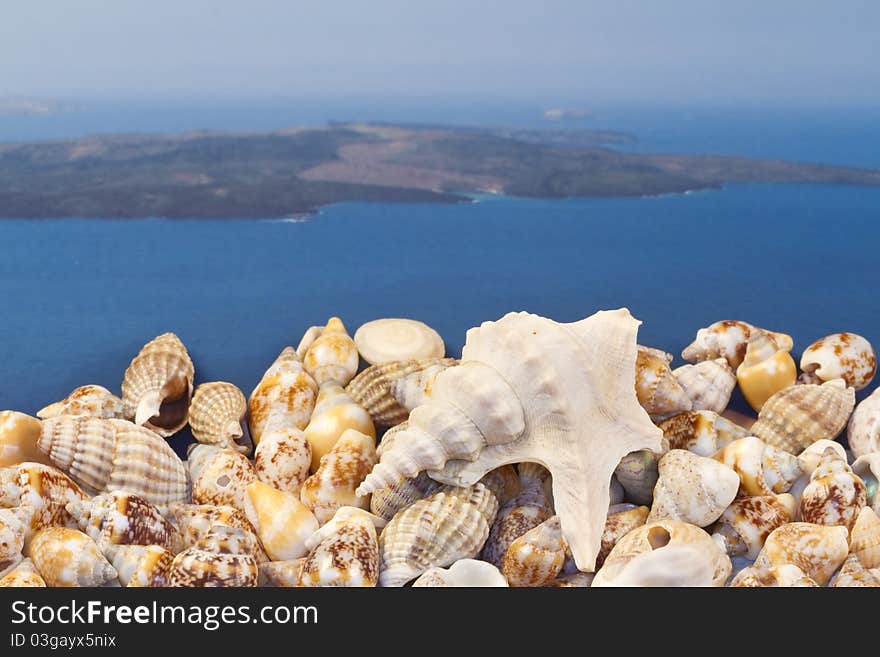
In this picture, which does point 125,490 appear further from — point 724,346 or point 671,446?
point 724,346

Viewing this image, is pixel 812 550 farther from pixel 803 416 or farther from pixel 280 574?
pixel 280 574

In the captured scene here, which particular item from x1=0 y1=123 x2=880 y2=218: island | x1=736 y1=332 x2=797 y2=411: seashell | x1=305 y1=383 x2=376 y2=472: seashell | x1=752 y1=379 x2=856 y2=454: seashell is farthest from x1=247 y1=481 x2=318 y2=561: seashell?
x1=0 y1=123 x2=880 y2=218: island

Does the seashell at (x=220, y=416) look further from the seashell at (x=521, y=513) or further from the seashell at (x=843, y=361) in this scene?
the seashell at (x=843, y=361)

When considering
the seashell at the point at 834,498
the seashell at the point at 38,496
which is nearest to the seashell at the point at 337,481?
the seashell at the point at 38,496

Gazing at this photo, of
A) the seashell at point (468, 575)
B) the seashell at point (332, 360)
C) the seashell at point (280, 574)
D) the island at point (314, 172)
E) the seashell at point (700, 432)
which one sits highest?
the island at point (314, 172)

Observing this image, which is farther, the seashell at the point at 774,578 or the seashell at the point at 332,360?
the seashell at the point at 332,360

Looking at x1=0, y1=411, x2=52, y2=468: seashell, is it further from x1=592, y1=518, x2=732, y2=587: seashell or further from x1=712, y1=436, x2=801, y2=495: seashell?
x1=712, y1=436, x2=801, y2=495: seashell

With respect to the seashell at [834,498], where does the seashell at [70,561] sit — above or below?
below

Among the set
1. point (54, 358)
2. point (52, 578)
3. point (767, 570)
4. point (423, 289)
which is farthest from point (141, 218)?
point (767, 570)
